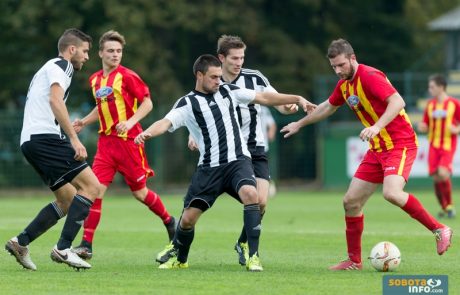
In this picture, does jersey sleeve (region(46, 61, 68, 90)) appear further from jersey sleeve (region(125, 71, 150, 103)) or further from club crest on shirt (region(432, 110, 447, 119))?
club crest on shirt (region(432, 110, 447, 119))

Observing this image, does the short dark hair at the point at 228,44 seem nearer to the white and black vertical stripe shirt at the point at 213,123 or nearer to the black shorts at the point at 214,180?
the white and black vertical stripe shirt at the point at 213,123

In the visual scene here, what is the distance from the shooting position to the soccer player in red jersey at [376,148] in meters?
10.5

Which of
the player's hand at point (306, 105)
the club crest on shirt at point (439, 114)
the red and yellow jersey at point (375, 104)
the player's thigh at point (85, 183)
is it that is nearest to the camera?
the red and yellow jersey at point (375, 104)

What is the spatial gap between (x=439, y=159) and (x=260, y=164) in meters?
7.79

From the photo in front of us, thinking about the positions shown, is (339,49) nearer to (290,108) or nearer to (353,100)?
(353,100)

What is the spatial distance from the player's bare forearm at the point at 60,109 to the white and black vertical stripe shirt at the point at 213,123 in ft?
→ 2.94

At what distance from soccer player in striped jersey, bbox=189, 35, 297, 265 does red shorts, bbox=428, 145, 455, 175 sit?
25.0 ft

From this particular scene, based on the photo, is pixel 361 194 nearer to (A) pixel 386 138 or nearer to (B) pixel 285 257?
(A) pixel 386 138

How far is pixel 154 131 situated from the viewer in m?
10.1

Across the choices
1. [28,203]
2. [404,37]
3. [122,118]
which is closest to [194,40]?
[404,37]

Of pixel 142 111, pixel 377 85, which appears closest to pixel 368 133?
pixel 377 85

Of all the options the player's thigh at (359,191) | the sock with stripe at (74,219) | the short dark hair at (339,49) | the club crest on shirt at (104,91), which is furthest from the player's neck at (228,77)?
the sock with stripe at (74,219)

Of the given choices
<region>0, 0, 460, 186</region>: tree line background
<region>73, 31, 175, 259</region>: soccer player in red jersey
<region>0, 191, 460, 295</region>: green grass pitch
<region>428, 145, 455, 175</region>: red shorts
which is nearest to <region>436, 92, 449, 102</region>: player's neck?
<region>428, 145, 455, 175</region>: red shorts

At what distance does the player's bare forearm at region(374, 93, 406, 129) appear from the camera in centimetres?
1036
